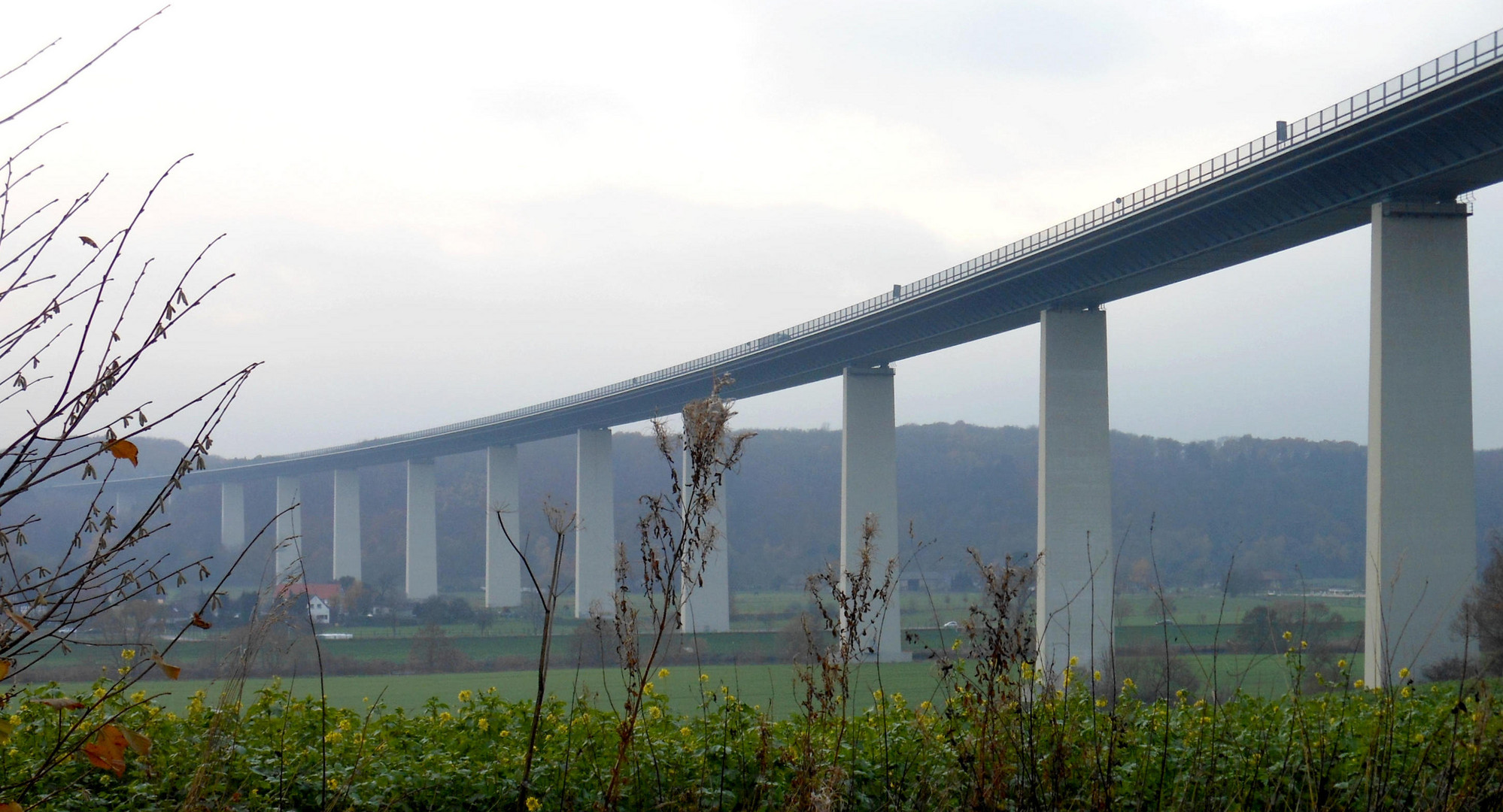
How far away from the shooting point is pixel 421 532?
9231 cm

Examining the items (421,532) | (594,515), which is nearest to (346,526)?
(421,532)

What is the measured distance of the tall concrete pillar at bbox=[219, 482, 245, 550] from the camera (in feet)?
355

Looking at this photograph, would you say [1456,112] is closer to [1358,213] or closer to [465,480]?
[1358,213]

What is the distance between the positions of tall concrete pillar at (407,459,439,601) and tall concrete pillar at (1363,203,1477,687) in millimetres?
76556

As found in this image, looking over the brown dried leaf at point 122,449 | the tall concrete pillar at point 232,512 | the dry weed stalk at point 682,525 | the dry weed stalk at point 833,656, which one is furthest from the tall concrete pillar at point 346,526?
the brown dried leaf at point 122,449

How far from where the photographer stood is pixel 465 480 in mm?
117938

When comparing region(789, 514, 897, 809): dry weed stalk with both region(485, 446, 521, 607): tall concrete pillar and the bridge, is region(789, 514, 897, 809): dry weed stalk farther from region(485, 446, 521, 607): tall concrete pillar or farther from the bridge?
region(485, 446, 521, 607): tall concrete pillar

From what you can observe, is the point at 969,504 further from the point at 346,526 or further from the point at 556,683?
the point at 346,526

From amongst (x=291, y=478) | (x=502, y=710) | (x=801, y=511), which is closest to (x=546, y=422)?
(x=801, y=511)

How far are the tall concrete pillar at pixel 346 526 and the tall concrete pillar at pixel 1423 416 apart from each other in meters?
85.5

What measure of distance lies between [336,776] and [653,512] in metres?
3.22

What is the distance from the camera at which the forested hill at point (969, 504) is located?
5031 centimetres

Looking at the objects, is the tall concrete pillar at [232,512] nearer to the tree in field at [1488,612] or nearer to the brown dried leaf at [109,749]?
the tree in field at [1488,612]

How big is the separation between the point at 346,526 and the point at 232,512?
725 inches
